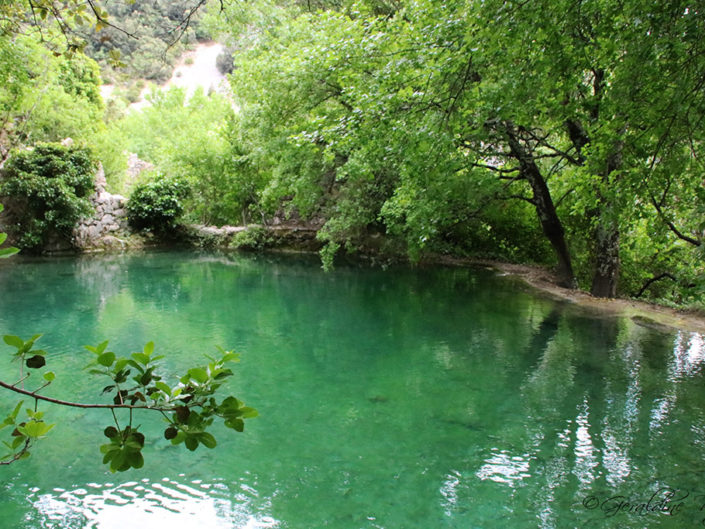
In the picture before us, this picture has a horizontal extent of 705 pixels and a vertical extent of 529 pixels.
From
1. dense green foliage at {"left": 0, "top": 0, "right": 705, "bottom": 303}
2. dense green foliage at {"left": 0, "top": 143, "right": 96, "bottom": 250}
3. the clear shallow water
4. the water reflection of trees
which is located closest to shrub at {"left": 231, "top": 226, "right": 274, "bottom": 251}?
dense green foliage at {"left": 0, "top": 0, "right": 705, "bottom": 303}

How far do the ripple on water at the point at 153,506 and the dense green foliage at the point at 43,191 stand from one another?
51.3ft

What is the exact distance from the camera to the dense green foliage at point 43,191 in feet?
53.6

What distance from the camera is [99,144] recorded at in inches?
985

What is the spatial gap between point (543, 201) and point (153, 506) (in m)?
9.26

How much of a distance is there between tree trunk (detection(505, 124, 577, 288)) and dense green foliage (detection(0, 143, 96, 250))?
14.9 meters

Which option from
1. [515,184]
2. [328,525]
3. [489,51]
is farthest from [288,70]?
[328,525]

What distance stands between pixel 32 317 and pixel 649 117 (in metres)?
10.0

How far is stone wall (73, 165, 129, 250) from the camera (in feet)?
61.1

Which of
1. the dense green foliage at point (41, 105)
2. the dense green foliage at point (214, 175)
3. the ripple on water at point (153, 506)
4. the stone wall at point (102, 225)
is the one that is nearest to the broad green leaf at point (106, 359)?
the ripple on water at point (153, 506)

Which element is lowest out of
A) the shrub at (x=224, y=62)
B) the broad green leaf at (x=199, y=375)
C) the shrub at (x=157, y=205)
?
the broad green leaf at (x=199, y=375)

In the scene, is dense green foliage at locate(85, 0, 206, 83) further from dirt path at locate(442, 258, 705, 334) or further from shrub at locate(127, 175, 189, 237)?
shrub at locate(127, 175, 189, 237)

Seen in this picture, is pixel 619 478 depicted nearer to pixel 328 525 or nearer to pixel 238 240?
pixel 328 525

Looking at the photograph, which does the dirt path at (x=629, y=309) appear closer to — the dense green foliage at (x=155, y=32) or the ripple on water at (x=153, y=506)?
the ripple on water at (x=153, y=506)

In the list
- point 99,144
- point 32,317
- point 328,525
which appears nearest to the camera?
point 328,525
